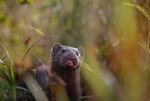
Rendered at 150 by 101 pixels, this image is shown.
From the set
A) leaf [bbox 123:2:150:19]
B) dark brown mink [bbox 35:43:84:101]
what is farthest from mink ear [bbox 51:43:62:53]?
leaf [bbox 123:2:150:19]

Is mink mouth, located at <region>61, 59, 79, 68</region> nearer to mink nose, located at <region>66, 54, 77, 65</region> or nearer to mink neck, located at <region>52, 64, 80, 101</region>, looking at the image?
mink nose, located at <region>66, 54, 77, 65</region>

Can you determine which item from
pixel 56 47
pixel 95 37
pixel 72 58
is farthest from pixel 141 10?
pixel 95 37

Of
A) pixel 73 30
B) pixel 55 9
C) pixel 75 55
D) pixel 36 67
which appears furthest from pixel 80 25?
pixel 75 55

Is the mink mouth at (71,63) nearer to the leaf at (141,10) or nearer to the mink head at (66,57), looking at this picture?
the mink head at (66,57)

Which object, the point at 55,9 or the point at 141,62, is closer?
the point at 141,62

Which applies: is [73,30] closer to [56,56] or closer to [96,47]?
[96,47]

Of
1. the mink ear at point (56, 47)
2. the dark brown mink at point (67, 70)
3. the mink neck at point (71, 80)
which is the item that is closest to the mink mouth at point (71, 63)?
the dark brown mink at point (67, 70)
